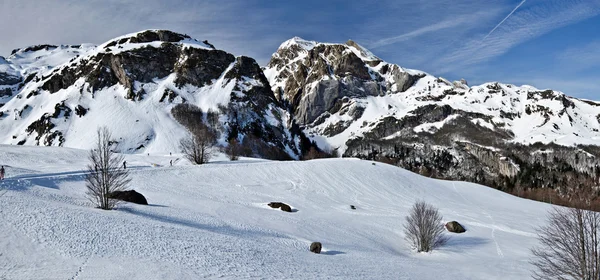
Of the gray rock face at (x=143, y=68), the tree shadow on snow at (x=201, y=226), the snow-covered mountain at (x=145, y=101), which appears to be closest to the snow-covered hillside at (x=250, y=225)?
the tree shadow on snow at (x=201, y=226)

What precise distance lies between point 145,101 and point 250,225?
479ft

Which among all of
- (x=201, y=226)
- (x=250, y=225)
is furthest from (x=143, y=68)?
(x=201, y=226)

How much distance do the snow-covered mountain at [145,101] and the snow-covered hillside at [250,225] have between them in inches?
3146

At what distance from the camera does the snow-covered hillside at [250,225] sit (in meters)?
18.3

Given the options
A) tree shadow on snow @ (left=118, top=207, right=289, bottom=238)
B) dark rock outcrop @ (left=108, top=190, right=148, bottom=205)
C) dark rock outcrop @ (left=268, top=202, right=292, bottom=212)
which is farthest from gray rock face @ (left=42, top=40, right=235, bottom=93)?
tree shadow on snow @ (left=118, top=207, right=289, bottom=238)

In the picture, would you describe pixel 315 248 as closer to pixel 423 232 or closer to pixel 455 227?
pixel 423 232

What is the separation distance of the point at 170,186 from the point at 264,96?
149 meters

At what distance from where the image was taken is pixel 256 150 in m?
158

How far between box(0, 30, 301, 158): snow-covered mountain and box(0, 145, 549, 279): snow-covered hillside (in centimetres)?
7991

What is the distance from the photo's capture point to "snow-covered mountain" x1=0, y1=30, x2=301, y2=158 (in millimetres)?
145125

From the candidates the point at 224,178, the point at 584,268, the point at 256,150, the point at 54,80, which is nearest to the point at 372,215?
the point at 224,178

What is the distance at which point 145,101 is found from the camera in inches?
6388

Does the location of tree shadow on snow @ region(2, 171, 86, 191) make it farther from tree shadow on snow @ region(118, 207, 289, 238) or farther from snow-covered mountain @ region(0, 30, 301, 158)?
snow-covered mountain @ region(0, 30, 301, 158)

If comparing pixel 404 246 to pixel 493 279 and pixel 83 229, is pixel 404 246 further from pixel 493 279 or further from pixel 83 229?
pixel 83 229
